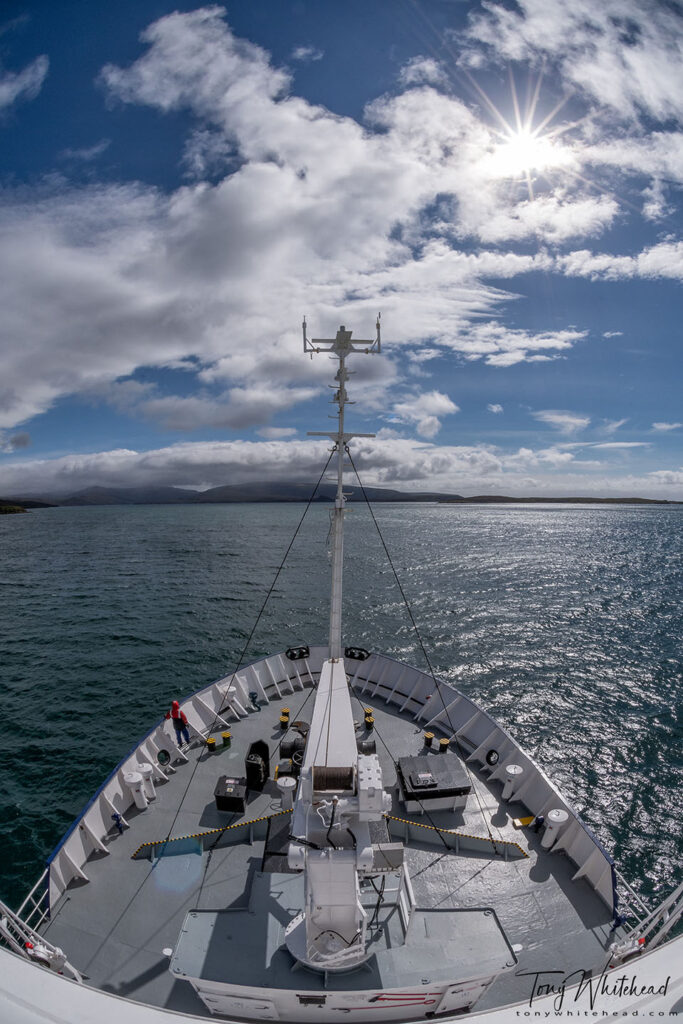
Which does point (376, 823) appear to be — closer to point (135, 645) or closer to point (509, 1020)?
point (509, 1020)

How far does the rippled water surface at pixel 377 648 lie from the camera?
19328mm

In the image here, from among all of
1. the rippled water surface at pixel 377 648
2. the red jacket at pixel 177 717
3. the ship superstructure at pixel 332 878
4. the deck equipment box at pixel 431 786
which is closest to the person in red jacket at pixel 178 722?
the red jacket at pixel 177 717

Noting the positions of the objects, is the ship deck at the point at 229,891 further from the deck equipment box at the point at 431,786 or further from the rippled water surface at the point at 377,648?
the rippled water surface at the point at 377,648

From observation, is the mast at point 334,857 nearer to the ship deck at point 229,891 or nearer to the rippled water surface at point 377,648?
the ship deck at point 229,891

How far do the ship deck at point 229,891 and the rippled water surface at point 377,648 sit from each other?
6.12 metres

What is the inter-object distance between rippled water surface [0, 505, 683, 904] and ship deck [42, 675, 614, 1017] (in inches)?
241

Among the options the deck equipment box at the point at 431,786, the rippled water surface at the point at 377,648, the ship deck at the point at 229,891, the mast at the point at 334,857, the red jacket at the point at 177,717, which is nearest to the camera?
the mast at the point at 334,857
